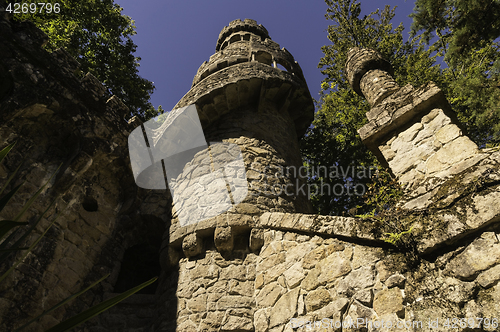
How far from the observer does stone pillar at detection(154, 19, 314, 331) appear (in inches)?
162

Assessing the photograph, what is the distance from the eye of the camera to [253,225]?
451 centimetres

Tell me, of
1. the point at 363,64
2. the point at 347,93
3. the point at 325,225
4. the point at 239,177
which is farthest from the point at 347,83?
the point at 325,225

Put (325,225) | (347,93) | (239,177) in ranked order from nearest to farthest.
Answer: (325,225) < (239,177) < (347,93)

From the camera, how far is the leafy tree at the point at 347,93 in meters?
9.61

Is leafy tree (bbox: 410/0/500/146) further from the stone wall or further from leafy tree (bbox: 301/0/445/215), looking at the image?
the stone wall

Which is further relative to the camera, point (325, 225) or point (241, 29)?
point (241, 29)

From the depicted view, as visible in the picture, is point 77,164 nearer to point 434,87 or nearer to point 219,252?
point 219,252

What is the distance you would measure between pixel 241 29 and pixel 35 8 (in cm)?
597

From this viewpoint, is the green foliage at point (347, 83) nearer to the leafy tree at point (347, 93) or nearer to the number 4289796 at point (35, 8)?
the leafy tree at point (347, 93)

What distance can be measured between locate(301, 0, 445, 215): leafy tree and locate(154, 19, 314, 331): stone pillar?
2129 mm

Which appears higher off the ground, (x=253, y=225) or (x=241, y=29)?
(x=241, y=29)

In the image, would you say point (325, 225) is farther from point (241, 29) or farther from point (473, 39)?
point (241, 29)

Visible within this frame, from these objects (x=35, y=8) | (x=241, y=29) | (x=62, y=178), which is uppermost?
(x=241, y=29)

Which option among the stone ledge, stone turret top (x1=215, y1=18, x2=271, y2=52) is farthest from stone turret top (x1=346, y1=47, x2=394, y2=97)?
stone turret top (x1=215, y1=18, x2=271, y2=52)
